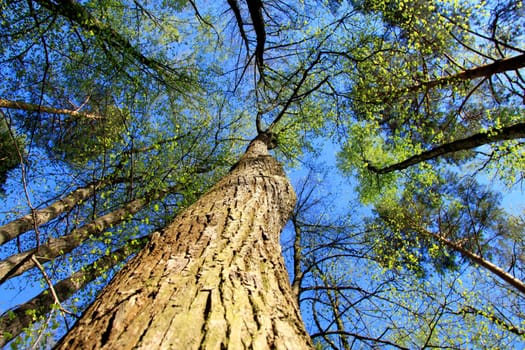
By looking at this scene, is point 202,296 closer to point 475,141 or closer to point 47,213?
point 47,213

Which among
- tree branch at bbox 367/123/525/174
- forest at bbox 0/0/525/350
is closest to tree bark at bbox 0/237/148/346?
forest at bbox 0/0/525/350

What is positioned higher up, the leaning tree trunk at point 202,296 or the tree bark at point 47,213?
the tree bark at point 47,213

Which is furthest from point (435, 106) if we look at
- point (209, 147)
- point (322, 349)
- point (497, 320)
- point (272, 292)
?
point (272, 292)

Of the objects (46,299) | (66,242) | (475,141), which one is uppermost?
(475,141)

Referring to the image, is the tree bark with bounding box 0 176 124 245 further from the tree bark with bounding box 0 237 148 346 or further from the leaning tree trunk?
the leaning tree trunk

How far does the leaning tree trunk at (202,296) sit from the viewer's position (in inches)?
42.6

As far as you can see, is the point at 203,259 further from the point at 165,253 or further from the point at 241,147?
the point at 241,147

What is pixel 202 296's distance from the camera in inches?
51.3

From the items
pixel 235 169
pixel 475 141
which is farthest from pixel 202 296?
pixel 475 141

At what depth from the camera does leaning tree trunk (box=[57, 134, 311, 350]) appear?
3.55 ft

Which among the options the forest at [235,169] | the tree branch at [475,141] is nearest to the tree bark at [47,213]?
the forest at [235,169]

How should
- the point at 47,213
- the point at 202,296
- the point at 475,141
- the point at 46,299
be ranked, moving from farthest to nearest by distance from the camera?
the point at 475,141
the point at 47,213
the point at 46,299
the point at 202,296

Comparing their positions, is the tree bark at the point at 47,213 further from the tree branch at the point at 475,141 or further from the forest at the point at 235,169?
the tree branch at the point at 475,141

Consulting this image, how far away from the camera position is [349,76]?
7.40m
